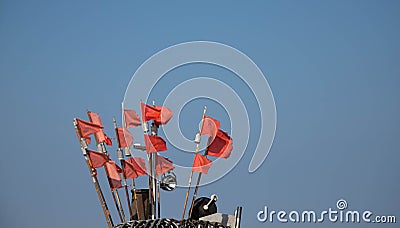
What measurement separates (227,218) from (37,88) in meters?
1.90

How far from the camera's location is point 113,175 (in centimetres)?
94

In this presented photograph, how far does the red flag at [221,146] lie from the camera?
36.8 inches

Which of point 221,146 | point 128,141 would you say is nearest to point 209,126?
point 221,146

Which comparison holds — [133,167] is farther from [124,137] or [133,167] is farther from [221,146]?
[221,146]

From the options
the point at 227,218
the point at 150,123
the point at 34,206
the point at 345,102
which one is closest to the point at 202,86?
the point at 150,123

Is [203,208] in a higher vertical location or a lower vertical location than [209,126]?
lower

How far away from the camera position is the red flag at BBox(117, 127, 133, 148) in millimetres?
960

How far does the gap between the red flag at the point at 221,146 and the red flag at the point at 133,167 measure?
0.12m

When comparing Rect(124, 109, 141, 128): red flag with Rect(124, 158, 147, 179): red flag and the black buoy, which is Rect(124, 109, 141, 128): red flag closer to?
Rect(124, 158, 147, 179): red flag

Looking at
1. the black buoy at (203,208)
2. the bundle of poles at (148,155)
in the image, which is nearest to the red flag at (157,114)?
the bundle of poles at (148,155)

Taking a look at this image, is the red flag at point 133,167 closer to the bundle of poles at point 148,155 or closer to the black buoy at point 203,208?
the bundle of poles at point 148,155

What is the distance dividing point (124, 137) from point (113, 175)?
0.23 feet

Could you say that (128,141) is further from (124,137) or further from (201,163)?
(201,163)

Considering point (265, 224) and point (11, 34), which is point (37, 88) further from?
point (265, 224)
